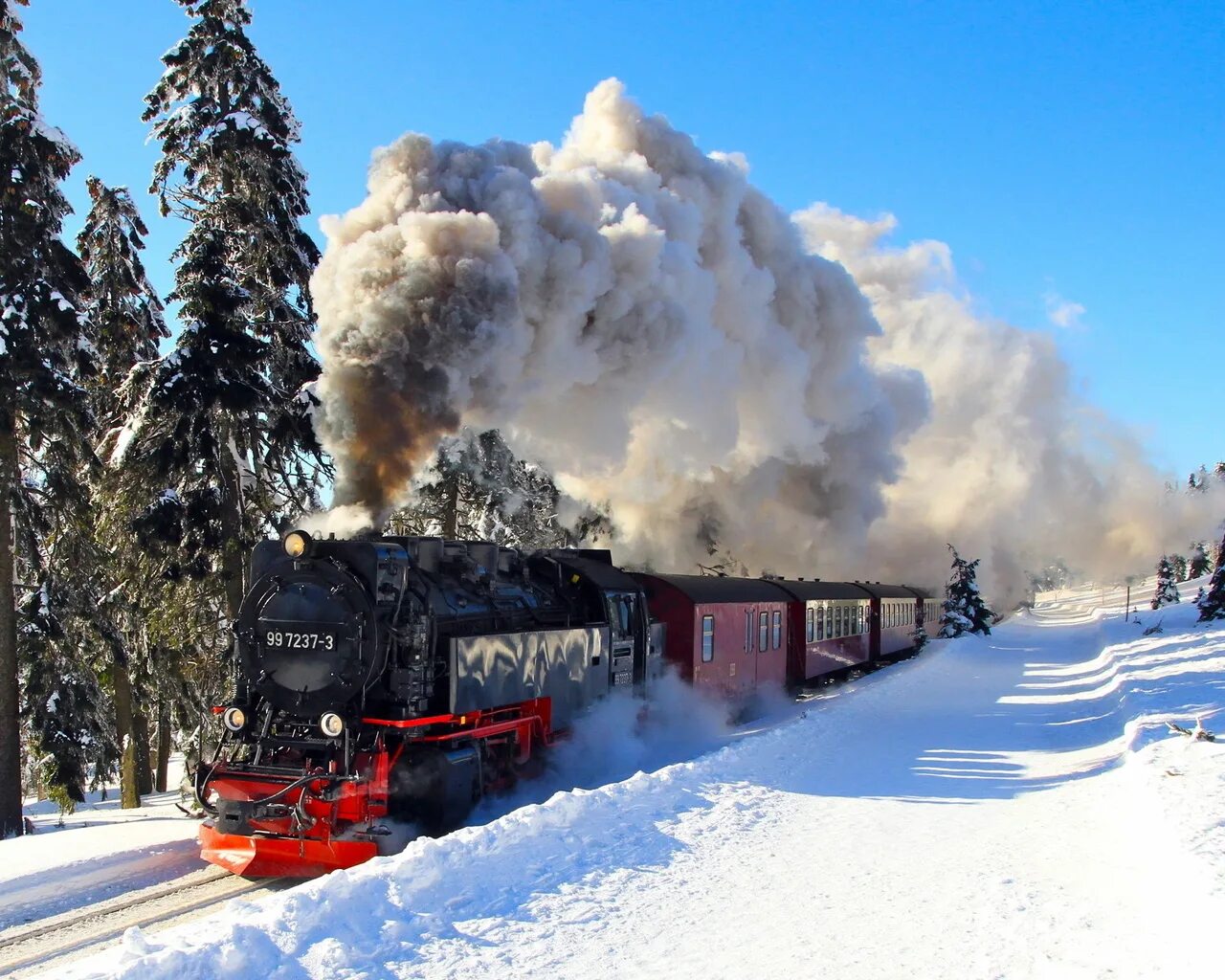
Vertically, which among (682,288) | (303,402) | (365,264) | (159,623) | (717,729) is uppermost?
(682,288)

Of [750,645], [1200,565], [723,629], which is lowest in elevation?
[750,645]

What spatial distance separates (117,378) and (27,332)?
5.56m

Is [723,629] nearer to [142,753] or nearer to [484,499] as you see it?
[484,499]

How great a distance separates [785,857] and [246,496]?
10011mm

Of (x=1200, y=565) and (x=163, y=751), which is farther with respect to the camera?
(x=1200, y=565)

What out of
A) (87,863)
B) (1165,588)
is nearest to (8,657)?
(87,863)

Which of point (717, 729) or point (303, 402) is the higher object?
point (303, 402)

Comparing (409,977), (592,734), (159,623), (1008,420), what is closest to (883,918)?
(409,977)

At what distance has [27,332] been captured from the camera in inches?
483

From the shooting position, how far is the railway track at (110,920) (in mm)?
6012

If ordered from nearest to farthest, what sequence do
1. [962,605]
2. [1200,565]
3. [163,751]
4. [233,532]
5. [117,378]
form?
Result: 1. [233,532]
2. [117,378]
3. [163,751]
4. [962,605]
5. [1200,565]

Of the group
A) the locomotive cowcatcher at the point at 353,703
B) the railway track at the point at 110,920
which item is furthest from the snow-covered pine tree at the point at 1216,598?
the railway track at the point at 110,920

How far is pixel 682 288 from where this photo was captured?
17.5m

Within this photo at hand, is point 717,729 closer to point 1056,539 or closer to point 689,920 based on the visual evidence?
point 689,920
